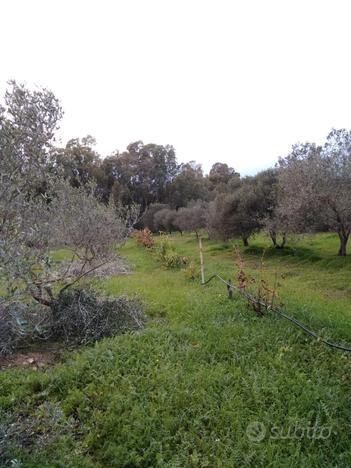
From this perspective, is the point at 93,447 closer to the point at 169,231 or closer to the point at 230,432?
the point at 230,432

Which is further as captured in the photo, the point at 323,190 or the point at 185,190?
the point at 185,190

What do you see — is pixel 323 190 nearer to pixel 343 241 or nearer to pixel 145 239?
pixel 343 241

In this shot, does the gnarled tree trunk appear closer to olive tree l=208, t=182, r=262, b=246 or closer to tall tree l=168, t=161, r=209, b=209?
olive tree l=208, t=182, r=262, b=246

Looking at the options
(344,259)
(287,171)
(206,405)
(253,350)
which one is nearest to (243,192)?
(287,171)

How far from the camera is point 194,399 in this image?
3.38 meters

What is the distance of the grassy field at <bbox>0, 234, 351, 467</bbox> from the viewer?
274 centimetres

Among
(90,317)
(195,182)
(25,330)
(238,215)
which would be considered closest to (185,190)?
(195,182)

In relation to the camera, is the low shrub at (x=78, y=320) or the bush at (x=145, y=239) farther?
the bush at (x=145, y=239)

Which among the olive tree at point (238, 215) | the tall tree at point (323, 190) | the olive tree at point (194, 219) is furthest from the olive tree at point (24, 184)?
the olive tree at point (194, 219)

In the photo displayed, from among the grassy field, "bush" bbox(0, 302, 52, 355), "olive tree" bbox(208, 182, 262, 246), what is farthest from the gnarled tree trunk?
"bush" bbox(0, 302, 52, 355)

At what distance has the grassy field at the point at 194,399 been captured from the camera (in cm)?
274

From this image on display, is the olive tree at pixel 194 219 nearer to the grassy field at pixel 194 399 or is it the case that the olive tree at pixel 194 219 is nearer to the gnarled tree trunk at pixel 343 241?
the gnarled tree trunk at pixel 343 241

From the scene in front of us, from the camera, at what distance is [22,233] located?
3.03m

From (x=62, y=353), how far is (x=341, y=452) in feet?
11.4
